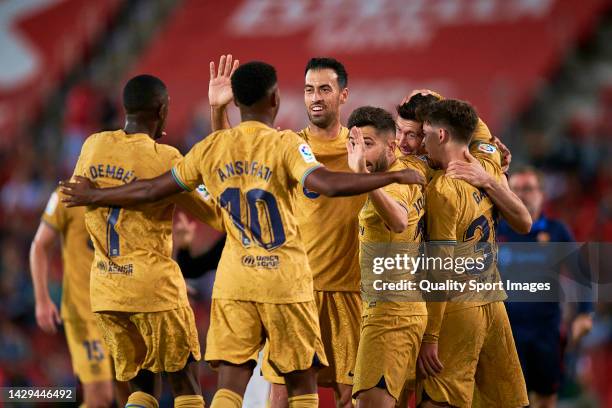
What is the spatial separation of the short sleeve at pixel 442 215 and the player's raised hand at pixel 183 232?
1896mm

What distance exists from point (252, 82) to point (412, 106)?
1.45m

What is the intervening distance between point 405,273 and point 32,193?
1108 centimetres

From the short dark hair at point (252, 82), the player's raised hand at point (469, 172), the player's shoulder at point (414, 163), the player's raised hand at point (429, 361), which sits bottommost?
the player's raised hand at point (429, 361)

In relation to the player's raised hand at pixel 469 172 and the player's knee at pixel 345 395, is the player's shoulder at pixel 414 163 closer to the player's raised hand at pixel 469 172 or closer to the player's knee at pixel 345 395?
the player's raised hand at pixel 469 172

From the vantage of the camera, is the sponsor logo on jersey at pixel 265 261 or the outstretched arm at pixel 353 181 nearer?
the outstretched arm at pixel 353 181

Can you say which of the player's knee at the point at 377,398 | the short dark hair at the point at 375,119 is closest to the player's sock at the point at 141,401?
the player's knee at the point at 377,398

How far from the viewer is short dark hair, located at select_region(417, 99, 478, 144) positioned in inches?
255

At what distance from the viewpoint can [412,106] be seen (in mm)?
7008

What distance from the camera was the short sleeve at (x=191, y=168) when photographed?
5.96m

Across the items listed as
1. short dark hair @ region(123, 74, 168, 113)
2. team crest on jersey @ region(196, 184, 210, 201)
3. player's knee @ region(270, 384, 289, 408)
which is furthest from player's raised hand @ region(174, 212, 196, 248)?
player's knee @ region(270, 384, 289, 408)

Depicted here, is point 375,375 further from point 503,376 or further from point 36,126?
point 36,126

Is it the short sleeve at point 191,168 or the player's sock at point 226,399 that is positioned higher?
the short sleeve at point 191,168

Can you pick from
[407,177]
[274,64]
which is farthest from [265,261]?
[274,64]

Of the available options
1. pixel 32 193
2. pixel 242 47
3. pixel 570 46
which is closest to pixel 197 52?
pixel 242 47
